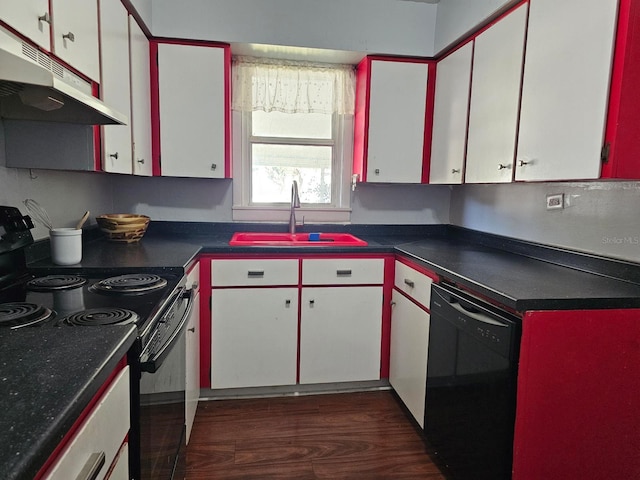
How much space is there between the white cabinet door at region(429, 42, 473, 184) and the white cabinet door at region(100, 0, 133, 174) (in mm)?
1737

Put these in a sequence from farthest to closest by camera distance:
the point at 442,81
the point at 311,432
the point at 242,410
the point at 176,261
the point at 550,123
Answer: the point at 442,81 < the point at 242,410 < the point at 311,432 < the point at 176,261 < the point at 550,123

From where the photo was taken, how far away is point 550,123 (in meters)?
1.61

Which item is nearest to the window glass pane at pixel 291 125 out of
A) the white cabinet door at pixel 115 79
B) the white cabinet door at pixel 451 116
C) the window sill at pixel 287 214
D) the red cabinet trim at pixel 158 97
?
the red cabinet trim at pixel 158 97

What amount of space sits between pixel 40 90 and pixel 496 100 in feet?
5.97

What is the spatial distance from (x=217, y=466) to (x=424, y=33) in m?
2.66

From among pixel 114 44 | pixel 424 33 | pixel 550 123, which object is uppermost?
pixel 424 33

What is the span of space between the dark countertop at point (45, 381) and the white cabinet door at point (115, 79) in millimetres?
1046

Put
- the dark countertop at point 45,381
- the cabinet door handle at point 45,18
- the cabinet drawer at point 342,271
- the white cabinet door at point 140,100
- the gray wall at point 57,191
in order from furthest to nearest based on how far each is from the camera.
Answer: the cabinet drawer at point 342,271, the white cabinet door at point 140,100, the gray wall at point 57,191, the cabinet door handle at point 45,18, the dark countertop at point 45,381

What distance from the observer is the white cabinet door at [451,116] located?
89.7 inches

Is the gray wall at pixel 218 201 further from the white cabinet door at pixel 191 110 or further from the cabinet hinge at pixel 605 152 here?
the cabinet hinge at pixel 605 152

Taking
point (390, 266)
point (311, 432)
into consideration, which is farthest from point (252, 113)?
point (311, 432)

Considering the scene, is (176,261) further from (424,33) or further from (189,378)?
(424,33)

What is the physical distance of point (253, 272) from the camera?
7.60 feet

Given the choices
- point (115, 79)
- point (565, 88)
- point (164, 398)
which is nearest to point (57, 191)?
point (115, 79)
